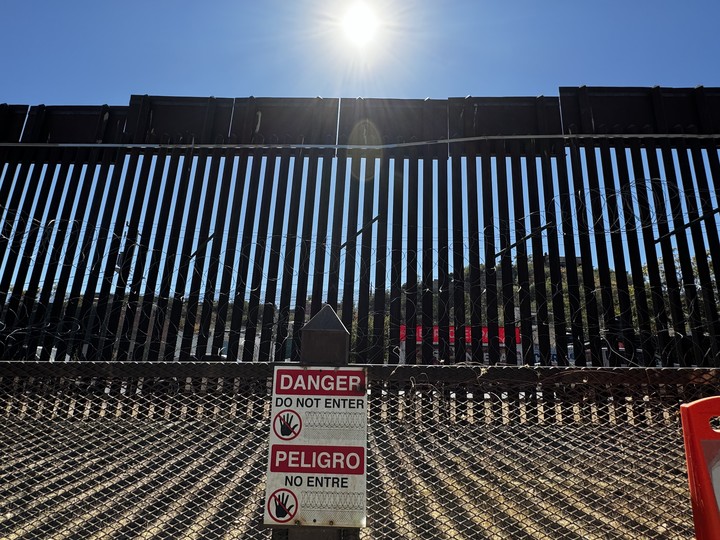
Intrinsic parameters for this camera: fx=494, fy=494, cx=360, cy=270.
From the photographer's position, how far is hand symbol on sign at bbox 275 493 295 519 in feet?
5.93

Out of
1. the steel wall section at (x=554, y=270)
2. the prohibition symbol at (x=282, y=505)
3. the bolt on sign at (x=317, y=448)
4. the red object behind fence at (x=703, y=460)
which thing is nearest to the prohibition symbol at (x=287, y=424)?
the bolt on sign at (x=317, y=448)

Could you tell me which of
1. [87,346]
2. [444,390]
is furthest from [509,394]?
[87,346]

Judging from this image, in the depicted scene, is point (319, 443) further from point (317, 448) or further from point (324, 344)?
point (324, 344)

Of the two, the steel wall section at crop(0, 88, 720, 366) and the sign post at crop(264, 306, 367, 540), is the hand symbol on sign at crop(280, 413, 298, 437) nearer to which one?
the sign post at crop(264, 306, 367, 540)

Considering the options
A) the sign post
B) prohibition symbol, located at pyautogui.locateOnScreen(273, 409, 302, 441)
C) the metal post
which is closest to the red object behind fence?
the sign post

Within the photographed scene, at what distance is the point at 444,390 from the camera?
7.07 ft

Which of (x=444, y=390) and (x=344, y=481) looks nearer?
(x=344, y=481)

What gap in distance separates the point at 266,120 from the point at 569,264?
3846mm

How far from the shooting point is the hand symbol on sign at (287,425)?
6.18 ft

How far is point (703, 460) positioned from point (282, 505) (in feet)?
5.04

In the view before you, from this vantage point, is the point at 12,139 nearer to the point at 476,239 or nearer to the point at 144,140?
the point at 144,140

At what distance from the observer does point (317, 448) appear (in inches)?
73.7

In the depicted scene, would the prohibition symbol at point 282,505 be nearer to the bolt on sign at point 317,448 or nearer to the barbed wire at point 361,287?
the bolt on sign at point 317,448

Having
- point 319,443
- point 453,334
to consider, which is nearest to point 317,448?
point 319,443
